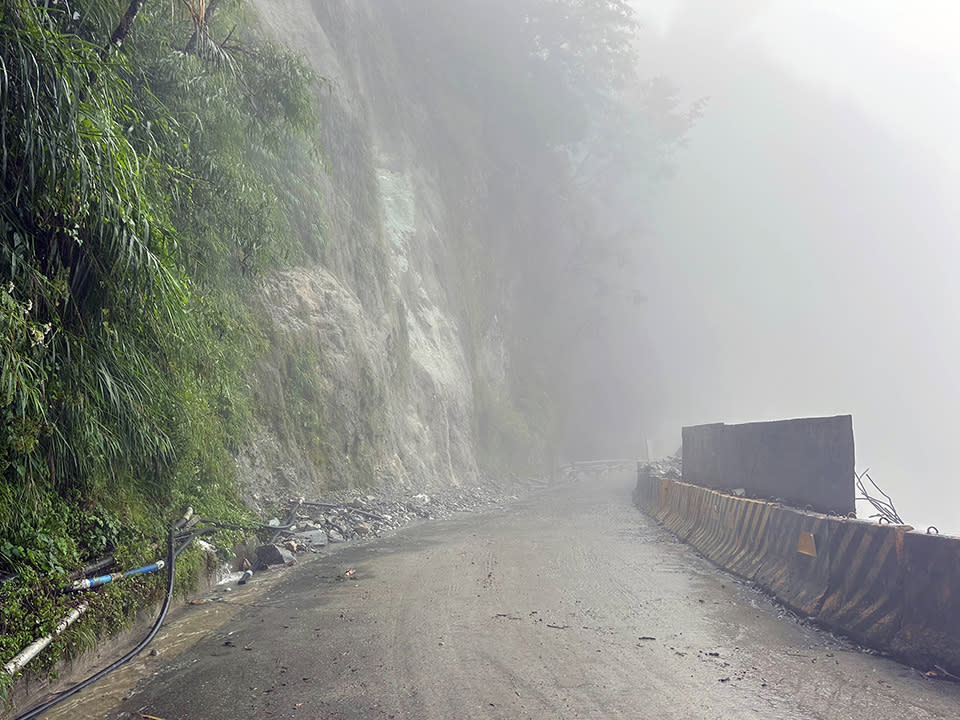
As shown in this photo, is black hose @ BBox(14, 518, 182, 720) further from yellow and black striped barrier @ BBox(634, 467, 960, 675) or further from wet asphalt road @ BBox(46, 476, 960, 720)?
yellow and black striped barrier @ BBox(634, 467, 960, 675)

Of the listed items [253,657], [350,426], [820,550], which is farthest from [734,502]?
[350,426]

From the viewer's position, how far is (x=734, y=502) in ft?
30.9

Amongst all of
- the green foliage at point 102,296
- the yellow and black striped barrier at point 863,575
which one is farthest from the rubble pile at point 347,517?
the yellow and black striped barrier at point 863,575

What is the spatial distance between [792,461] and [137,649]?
25.0 ft

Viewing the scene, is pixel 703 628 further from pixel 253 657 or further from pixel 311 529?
pixel 311 529

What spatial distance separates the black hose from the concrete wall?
6.84 m

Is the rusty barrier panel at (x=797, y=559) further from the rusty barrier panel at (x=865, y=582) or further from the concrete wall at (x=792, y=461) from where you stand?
the concrete wall at (x=792, y=461)

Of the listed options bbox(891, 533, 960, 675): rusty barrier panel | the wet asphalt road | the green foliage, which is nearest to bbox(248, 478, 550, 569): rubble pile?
the green foliage

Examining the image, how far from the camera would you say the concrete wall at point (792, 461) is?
7.33m

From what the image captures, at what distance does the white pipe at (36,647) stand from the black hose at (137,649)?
12.0 inches

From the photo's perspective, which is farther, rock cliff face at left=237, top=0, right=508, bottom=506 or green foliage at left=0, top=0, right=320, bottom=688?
rock cliff face at left=237, top=0, right=508, bottom=506

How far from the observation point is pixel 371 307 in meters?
20.9

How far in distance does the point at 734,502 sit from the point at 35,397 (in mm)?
8536

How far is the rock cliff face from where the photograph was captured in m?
14.8
